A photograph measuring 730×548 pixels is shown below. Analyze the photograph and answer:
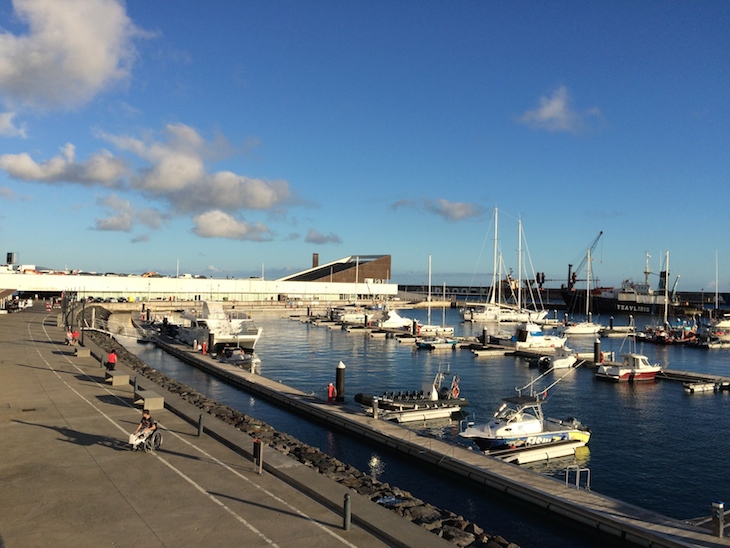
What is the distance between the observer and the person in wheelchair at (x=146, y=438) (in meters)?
19.2

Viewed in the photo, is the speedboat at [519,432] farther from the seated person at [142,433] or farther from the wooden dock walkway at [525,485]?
the seated person at [142,433]

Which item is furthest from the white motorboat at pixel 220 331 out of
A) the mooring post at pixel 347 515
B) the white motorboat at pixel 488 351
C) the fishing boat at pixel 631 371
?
the mooring post at pixel 347 515

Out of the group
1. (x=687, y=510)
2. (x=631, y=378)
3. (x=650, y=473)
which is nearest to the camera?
(x=687, y=510)

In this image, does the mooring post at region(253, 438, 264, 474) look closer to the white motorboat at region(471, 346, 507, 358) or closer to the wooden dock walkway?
the wooden dock walkway

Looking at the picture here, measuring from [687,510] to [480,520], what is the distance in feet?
29.8

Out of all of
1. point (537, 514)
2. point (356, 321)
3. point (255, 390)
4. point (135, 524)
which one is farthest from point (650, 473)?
point (356, 321)

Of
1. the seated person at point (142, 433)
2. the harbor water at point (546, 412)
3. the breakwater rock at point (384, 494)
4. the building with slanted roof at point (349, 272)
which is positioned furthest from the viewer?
the building with slanted roof at point (349, 272)

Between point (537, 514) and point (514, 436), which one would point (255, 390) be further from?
point (537, 514)

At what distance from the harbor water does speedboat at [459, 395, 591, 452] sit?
4.05 ft

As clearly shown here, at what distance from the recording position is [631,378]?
51.8m

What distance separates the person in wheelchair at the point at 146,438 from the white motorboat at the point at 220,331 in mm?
42618

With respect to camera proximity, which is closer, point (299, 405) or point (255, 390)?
point (299, 405)

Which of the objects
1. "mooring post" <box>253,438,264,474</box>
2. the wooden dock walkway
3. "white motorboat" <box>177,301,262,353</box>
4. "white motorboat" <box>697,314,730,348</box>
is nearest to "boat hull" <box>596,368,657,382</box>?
the wooden dock walkway

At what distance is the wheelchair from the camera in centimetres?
1922
